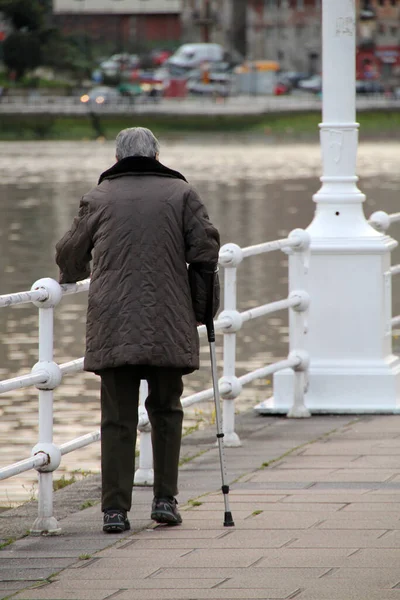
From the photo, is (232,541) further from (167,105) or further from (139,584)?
(167,105)

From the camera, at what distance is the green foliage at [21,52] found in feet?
358

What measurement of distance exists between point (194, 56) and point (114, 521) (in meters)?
120

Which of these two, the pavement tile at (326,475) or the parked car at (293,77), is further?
the parked car at (293,77)

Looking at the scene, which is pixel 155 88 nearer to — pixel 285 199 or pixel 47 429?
pixel 285 199

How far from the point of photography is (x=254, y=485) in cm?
695

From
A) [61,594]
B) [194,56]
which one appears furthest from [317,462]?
[194,56]

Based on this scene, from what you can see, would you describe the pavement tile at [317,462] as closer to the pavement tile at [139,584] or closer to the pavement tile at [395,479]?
the pavement tile at [395,479]

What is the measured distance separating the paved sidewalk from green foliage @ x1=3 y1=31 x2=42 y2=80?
340 feet

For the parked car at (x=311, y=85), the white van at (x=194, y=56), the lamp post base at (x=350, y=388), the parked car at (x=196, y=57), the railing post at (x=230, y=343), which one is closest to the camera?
the railing post at (x=230, y=343)

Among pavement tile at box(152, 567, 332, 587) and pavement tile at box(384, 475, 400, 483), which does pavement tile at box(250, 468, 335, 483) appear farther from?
pavement tile at box(152, 567, 332, 587)

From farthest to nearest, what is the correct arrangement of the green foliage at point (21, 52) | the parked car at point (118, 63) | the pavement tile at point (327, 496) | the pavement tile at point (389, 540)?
→ the parked car at point (118, 63)
the green foliage at point (21, 52)
the pavement tile at point (327, 496)
the pavement tile at point (389, 540)

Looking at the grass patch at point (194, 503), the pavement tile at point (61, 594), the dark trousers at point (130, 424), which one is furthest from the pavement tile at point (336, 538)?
the pavement tile at point (61, 594)

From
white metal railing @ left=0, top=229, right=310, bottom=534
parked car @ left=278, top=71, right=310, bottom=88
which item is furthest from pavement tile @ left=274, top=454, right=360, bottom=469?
parked car @ left=278, top=71, right=310, bottom=88

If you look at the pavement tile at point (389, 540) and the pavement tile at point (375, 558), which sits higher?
the pavement tile at point (375, 558)
